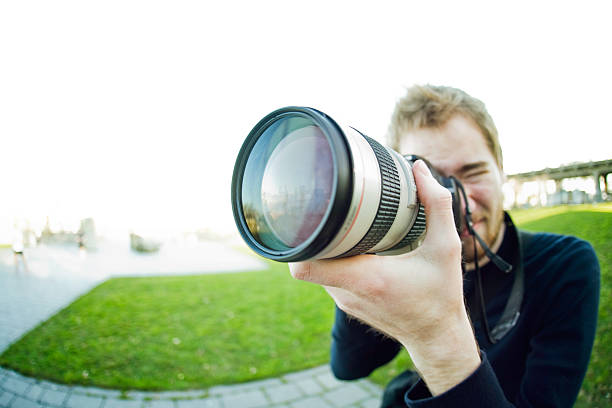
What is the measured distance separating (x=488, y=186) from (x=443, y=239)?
1.03 meters

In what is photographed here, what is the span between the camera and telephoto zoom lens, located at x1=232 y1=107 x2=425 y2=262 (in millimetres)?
758

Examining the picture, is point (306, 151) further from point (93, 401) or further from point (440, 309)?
point (93, 401)

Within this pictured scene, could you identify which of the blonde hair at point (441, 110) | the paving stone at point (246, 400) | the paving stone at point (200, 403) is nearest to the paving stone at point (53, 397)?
the paving stone at point (200, 403)

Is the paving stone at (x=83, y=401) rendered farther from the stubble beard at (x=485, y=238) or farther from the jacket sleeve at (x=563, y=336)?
the stubble beard at (x=485, y=238)

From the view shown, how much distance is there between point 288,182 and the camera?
3.12ft

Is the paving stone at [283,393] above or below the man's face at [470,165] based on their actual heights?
below

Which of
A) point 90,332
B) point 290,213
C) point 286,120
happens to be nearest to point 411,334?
point 290,213

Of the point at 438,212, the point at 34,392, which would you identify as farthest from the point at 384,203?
the point at 34,392

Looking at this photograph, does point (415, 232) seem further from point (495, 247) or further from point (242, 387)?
point (242, 387)

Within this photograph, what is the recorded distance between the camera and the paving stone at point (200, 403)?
286cm

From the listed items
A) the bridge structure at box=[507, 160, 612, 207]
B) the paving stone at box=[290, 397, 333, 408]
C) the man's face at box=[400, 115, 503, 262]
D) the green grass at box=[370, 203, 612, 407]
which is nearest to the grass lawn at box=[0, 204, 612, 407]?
the green grass at box=[370, 203, 612, 407]

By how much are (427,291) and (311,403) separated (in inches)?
104

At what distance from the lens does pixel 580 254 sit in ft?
5.17

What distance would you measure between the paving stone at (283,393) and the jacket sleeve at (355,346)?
4.74ft
